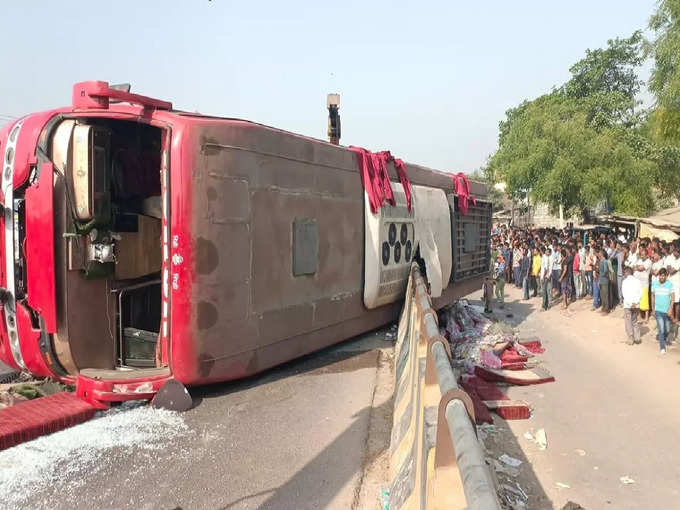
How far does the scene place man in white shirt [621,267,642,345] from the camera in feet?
A: 34.4

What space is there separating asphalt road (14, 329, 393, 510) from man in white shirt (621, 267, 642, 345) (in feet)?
24.4

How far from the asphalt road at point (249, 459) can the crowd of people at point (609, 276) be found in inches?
292

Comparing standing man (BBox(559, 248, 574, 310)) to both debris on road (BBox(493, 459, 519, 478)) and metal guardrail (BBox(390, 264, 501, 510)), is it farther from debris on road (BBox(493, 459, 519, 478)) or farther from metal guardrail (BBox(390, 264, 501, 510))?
metal guardrail (BBox(390, 264, 501, 510))

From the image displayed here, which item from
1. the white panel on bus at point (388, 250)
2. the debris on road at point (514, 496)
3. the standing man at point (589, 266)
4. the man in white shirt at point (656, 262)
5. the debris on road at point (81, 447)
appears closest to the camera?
the debris on road at point (81, 447)

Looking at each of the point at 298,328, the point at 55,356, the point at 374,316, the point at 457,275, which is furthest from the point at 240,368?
the point at 457,275

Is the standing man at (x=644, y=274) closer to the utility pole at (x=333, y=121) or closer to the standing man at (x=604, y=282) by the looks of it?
A: the standing man at (x=604, y=282)

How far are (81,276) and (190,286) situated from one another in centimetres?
107

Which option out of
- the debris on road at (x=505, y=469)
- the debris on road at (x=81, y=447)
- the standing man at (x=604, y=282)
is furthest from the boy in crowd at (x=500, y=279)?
the debris on road at (x=81, y=447)

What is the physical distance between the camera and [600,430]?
21.5 ft

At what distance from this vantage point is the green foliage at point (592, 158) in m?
23.8

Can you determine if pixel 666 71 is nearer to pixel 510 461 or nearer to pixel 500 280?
pixel 500 280

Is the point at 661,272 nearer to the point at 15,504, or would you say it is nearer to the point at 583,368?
the point at 583,368

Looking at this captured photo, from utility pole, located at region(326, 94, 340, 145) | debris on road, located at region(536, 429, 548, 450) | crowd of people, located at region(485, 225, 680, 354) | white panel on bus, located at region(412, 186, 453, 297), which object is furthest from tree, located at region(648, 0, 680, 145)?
debris on road, located at region(536, 429, 548, 450)

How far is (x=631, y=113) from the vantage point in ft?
96.4
